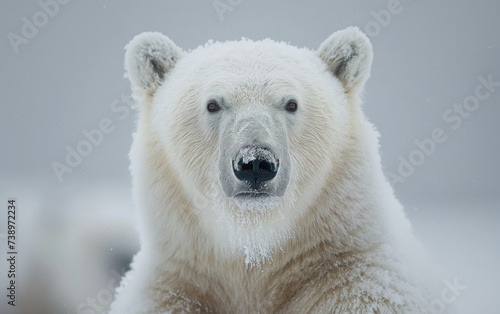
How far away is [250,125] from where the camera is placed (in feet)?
11.9

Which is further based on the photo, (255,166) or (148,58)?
(148,58)

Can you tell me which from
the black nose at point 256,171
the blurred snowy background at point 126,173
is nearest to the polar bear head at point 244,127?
the black nose at point 256,171

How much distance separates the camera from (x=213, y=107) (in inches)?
157

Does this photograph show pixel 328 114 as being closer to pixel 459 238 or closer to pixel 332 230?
pixel 332 230

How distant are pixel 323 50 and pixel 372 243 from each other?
158 centimetres

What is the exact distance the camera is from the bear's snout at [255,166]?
3.34 metres

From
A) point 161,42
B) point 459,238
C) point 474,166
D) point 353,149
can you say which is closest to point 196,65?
point 161,42

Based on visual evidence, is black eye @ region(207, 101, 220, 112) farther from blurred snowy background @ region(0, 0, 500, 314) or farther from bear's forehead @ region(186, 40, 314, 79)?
blurred snowy background @ region(0, 0, 500, 314)

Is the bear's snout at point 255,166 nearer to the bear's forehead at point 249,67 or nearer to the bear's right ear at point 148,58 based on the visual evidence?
the bear's forehead at point 249,67

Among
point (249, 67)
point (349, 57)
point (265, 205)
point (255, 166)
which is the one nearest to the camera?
point (255, 166)

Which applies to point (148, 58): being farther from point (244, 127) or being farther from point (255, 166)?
point (255, 166)

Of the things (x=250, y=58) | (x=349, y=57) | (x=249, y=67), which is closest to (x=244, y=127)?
(x=249, y=67)

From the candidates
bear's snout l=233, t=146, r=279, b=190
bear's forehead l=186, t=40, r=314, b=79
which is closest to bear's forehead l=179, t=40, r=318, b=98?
bear's forehead l=186, t=40, r=314, b=79

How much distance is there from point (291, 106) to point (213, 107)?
532 mm
